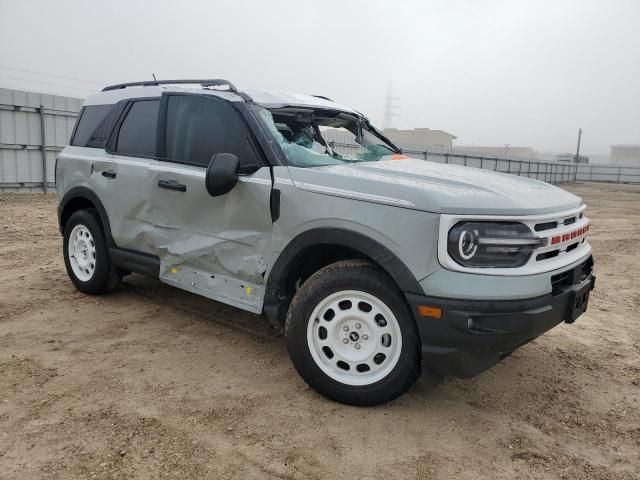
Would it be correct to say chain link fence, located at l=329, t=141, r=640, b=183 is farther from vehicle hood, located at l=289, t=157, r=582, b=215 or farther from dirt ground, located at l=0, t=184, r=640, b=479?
dirt ground, located at l=0, t=184, r=640, b=479

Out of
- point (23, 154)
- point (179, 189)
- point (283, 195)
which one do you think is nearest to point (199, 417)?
point (283, 195)

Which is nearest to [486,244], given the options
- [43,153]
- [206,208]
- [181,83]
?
[206,208]

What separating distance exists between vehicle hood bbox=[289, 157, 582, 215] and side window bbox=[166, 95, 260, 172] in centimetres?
50

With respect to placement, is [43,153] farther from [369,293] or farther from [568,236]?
[568,236]

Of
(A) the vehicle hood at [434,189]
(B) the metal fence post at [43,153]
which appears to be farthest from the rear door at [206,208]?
(B) the metal fence post at [43,153]

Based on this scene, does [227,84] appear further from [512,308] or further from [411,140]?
[411,140]

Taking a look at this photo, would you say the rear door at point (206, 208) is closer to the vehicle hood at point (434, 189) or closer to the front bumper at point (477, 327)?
the vehicle hood at point (434, 189)

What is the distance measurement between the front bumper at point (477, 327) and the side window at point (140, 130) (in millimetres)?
2675

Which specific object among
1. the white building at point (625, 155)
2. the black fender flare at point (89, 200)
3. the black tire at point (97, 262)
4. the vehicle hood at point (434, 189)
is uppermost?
the white building at point (625, 155)

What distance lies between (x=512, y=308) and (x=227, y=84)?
8.49 ft

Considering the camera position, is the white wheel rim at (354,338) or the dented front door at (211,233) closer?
the white wheel rim at (354,338)

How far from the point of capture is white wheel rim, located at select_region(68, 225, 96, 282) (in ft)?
15.7

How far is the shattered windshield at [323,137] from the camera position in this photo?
3475mm

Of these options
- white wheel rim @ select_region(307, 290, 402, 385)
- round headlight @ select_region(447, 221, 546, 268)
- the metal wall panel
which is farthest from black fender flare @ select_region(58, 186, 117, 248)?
the metal wall panel
